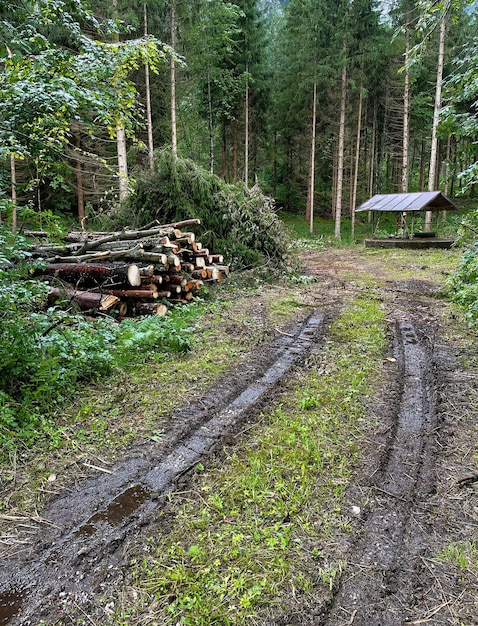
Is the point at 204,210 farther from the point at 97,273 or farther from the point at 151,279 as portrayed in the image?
the point at 97,273

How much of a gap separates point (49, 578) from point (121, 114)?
440 centimetres

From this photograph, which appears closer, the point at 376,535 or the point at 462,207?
the point at 376,535

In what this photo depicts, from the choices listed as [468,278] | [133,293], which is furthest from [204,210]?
[468,278]

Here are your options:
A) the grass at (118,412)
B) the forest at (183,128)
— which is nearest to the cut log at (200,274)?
the forest at (183,128)

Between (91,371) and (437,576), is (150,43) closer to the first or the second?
(91,371)

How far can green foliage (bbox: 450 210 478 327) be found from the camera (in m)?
4.39

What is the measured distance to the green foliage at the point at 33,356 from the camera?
3.06 m

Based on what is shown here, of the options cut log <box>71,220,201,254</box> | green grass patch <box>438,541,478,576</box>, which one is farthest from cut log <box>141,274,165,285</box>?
green grass patch <box>438,541,478,576</box>

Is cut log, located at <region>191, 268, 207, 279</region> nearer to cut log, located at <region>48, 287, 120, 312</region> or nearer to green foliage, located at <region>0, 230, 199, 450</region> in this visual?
cut log, located at <region>48, 287, 120, 312</region>

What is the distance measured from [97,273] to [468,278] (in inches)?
259

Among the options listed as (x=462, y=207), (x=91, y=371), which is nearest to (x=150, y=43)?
(x=91, y=371)

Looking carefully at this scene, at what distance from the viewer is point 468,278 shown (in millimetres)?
7039

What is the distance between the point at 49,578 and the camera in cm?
184

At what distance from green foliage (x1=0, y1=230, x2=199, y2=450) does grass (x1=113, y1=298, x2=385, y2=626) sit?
5.14 ft
